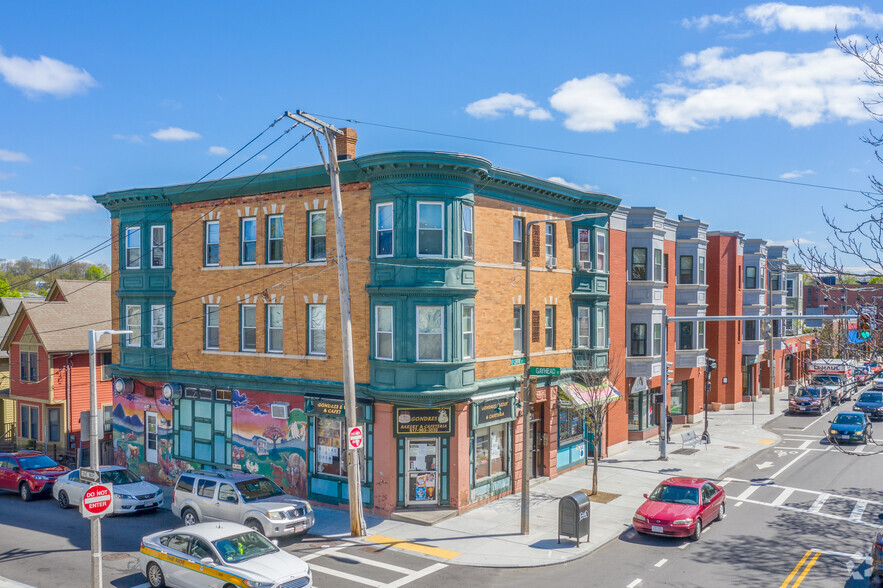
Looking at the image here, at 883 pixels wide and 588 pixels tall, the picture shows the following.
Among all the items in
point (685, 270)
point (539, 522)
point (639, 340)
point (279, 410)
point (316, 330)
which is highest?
point (685, 270)

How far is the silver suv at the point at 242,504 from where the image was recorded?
19.9 m

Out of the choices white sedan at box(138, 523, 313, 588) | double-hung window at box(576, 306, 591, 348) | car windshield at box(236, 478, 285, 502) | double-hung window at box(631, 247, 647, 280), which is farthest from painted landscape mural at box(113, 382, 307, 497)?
double-hung window at box(631, 247, 647, 280)

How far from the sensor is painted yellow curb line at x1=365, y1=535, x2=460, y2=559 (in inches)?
755

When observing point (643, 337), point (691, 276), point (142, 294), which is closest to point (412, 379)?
point (142, 294)

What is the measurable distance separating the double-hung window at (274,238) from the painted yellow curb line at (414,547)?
1092 centimetres

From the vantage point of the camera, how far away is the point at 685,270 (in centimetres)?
4191

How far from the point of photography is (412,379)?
22547mm

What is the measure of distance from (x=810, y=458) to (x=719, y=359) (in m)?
15.3

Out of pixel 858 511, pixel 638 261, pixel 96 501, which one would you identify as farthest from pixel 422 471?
pixel 638 261

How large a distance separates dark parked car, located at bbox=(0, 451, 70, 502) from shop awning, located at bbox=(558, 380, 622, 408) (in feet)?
65.4

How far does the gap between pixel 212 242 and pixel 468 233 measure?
10859mm

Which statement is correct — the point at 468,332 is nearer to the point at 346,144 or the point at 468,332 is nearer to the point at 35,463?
the point at 346,144

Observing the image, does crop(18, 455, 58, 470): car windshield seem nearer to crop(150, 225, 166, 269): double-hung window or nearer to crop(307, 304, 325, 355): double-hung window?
crop(150, 225, 166, 269): double-hung window

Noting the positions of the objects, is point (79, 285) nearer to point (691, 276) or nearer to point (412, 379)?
point (412, 379)
